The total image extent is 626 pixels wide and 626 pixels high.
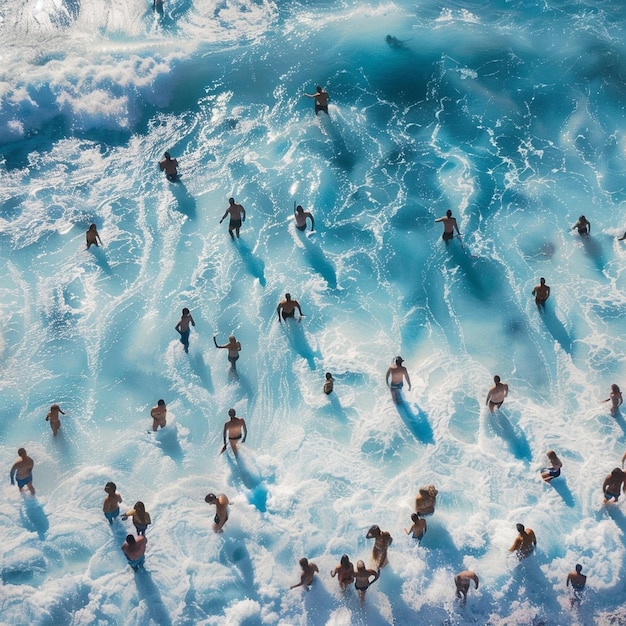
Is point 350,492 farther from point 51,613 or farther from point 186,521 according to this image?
point 51,613

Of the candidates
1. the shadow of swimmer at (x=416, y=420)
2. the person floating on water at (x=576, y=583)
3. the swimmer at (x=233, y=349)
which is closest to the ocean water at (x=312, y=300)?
the shadow of swimmer at (x=416, y=420)

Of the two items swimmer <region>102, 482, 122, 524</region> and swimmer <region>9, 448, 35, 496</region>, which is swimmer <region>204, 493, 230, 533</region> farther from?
swimmer <region>9, 448, 35, 496</region>

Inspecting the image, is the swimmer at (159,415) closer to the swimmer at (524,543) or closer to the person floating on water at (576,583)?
the swimmer at (524,543)

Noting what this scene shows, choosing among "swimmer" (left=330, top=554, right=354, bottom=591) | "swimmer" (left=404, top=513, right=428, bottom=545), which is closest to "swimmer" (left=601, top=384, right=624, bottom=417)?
"swimmer" (left=404, top=513, right=428, bottom=545)

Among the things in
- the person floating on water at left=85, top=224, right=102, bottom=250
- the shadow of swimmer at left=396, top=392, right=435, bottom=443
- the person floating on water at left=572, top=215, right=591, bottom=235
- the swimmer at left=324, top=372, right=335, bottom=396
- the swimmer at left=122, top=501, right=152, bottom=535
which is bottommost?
the swimmer at left=122, top=501, right=152, bottom=535

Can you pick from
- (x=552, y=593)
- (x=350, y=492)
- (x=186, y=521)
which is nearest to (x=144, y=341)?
(x=186, y=521)

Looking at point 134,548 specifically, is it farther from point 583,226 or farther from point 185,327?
point 583,226

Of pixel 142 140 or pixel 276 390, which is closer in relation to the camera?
pixel 276 390
